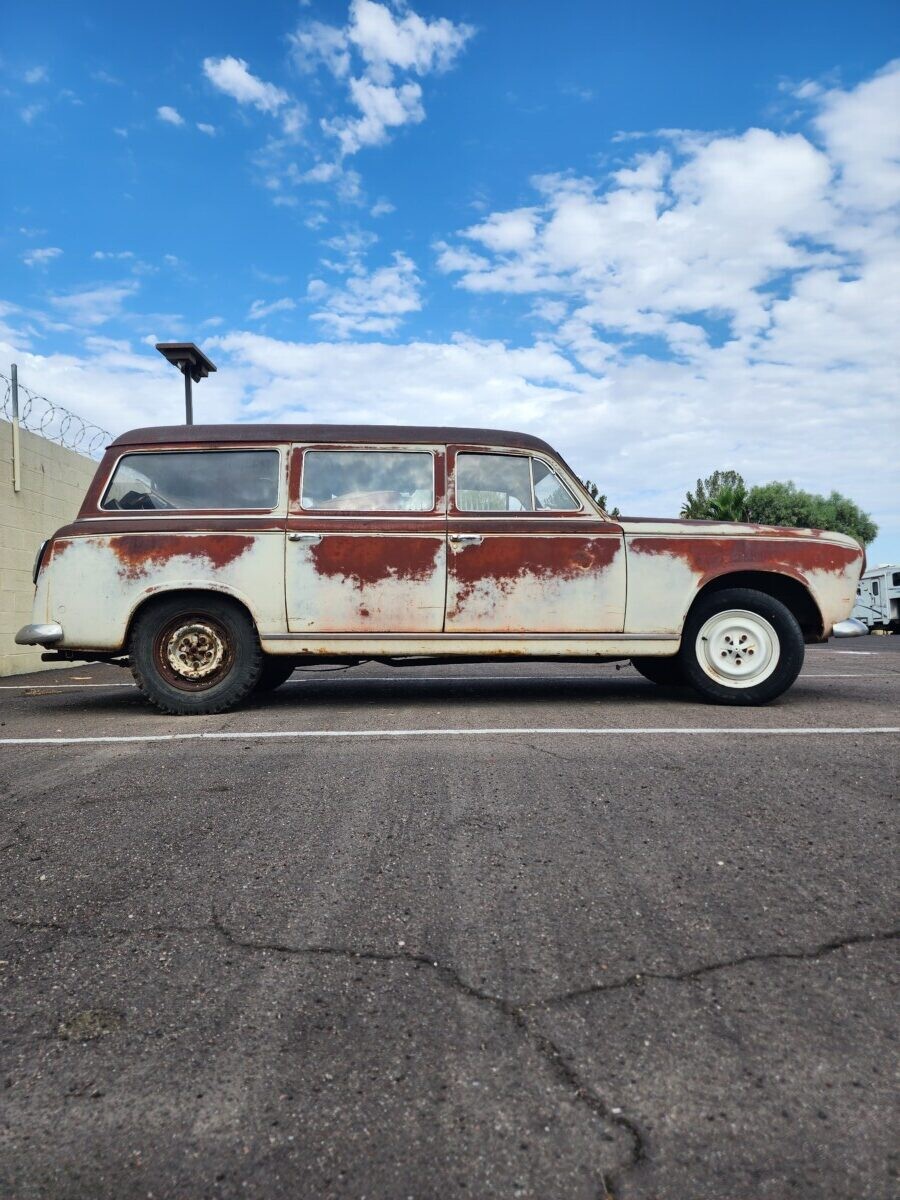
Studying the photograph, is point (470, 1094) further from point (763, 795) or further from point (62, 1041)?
point (763, 795)

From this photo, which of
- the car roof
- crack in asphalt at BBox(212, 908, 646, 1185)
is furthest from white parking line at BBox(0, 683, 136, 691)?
crack in asphalt at BBox(212, 908, 646, 1185)

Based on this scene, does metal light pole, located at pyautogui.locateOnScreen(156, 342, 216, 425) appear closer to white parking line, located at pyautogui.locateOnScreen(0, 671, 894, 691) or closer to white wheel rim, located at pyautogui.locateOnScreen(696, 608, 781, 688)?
white parking line, located at pyautogui.locateOnScreen(0, 671, 894, 691)

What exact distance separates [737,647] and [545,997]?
15.2 ft

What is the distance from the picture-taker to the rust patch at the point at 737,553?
6012 millimetres

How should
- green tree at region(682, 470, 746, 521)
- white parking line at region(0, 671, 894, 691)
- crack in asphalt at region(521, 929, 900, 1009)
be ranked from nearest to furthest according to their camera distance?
crack in asphalt at region(521, 929, 900, 1009) < white parking line at region(0, 671, 894, 691) < green tree at region(682, 470, 746, 521)

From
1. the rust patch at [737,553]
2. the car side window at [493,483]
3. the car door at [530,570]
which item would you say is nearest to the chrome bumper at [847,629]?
the rust patch at [737,553]

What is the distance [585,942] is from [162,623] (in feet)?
14.8

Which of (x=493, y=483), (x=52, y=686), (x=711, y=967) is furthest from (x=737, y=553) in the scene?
(x=52, y=686)

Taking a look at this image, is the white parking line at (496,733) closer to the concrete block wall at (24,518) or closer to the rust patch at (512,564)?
the rust patch at (512,564)

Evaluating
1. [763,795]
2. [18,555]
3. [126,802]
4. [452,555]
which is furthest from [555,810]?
[18,555]

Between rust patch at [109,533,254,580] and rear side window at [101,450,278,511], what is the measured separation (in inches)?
10.6

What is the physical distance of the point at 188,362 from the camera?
447 inches

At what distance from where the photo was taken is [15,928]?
89.0 inches

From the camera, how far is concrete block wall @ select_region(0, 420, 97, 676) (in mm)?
9969
